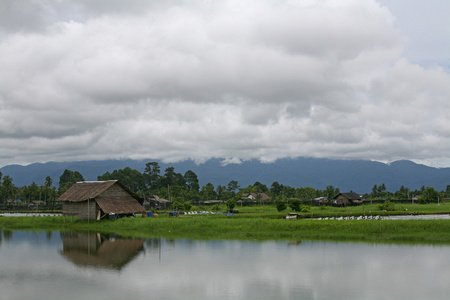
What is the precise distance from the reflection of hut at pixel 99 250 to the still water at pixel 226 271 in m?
0.07

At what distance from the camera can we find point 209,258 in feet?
86.7

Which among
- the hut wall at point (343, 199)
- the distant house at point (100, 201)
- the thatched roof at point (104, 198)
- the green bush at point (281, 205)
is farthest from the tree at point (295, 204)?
the hut wall at point (343, 199)

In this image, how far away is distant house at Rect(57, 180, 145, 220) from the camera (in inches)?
1938

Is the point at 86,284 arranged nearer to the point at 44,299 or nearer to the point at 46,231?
the point at 44,299

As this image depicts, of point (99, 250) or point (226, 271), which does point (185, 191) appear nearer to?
point (99, 250)

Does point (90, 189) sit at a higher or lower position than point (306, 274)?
higher

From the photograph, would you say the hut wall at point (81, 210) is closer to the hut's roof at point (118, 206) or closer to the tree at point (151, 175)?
the hut's roof at point (118, 206)

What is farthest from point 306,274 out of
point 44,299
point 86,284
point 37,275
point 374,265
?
point 37,275

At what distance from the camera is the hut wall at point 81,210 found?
49625mm

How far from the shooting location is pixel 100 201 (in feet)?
161

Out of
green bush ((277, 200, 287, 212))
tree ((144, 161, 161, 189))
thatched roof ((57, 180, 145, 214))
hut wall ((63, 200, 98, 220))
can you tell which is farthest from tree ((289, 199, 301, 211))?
tree ((144, 161, 161, 189))

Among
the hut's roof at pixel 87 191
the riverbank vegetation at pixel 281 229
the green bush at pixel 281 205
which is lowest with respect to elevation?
the riverbank vegetation at pixel 281 229

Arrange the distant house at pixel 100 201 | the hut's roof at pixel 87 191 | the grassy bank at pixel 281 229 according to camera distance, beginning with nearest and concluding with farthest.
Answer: the grassy bank at pixel 281 229, the distant house at pixel 100 201, the hut's roof at pixel 87 191

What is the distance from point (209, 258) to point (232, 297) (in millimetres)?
8599
